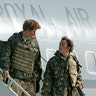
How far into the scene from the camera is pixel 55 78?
7.91 m

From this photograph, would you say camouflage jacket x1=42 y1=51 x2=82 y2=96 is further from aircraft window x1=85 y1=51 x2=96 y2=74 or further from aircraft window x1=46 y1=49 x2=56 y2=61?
aircraft window x1=85 y1=51 x2=96 y2=74

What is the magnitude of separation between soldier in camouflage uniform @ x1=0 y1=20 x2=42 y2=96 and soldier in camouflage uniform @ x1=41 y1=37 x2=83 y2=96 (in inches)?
22.7

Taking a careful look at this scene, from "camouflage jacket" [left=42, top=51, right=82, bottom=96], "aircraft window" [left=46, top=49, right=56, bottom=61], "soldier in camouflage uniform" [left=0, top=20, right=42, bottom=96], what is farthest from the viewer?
"aircraft window" [left=46, top=49, right=56, bottom=61]

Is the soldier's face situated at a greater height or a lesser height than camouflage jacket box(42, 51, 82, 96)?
greater

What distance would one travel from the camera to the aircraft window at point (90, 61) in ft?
42.3

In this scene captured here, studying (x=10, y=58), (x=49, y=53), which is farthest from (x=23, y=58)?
(x=49, y=53)

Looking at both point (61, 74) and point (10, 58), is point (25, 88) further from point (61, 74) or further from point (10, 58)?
point (61, 74)

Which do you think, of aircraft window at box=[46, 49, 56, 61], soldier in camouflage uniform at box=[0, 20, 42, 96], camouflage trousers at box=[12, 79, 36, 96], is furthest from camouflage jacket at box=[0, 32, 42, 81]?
aircraft window at box=[46, 49, 56, 61]

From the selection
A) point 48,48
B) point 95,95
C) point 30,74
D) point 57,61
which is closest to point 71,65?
point 57,61

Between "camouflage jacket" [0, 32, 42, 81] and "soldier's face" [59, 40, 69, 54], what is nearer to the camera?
"soldier's face" [59, 40, 69, 54]

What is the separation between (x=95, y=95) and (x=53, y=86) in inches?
187

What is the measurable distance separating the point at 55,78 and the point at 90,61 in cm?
540

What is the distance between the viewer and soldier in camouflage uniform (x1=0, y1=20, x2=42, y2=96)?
27.1 feet

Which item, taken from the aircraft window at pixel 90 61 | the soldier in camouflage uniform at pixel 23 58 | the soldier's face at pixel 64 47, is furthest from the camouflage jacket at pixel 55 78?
the aircraft window at pixel 90 61
